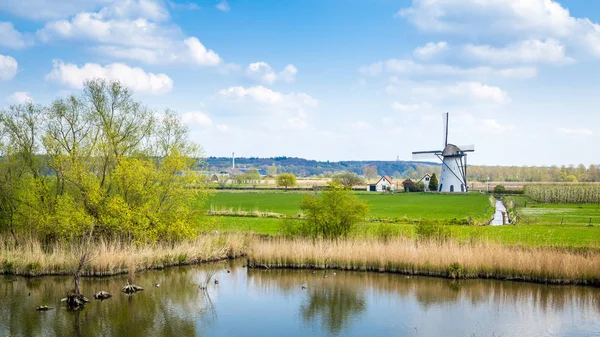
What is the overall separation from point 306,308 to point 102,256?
38.7ft

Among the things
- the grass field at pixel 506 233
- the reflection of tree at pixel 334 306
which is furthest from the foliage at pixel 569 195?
the reflection of tree at pixel 334 306

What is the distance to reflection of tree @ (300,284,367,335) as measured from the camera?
20250 mm

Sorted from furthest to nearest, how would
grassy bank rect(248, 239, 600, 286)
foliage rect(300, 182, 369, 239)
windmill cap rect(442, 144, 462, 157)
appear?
windmill cap rect(442, 144, 462, 157) → foliage rect(300, 182, 369, 239) → grassy bank rect(248, 239, 600, 286)

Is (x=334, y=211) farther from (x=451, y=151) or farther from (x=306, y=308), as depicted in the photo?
(x=451, y=151)

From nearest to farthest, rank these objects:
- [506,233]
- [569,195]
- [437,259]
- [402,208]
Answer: [437,259]
[506,233]
[402,208]
[569,195]

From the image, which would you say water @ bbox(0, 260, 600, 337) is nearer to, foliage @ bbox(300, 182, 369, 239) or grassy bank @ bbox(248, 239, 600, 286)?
grassy bank @ bbox(248, 239, 600, 286)

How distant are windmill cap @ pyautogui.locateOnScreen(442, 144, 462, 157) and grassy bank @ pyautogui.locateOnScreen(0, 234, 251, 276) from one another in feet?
273

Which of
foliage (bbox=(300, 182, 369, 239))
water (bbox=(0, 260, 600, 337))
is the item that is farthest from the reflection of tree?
foliage (bbox=(300, 182, 369, 239))

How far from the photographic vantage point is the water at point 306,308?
61.8 feet

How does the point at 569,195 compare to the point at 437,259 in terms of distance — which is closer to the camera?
the point at 437,259

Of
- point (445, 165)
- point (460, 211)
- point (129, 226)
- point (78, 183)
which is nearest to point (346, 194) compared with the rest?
point (129, 226)

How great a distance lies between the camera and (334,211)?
3303 cm

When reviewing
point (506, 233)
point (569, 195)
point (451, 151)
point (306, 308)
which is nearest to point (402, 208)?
point (506, 233)

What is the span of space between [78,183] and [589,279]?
27.4m
